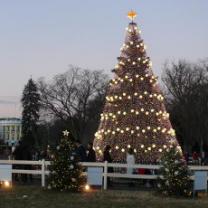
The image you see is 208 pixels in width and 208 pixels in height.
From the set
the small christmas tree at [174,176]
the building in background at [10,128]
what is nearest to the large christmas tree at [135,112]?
the small christmas tree at [174,176]

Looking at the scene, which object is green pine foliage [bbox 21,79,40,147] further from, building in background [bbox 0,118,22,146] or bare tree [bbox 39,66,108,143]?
building in background [bbox 0,118,22,146]

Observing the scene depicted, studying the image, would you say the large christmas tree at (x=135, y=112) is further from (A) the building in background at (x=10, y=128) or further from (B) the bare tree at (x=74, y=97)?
(A) the building in background at (x=10, y=128)

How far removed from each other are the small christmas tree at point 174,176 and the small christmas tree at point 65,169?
288 centimetres

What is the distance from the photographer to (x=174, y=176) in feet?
57.1

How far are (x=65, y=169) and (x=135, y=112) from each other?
7767 millimetres

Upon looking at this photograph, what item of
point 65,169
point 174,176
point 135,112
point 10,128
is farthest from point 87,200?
point 10,128

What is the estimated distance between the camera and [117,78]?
25969 mm

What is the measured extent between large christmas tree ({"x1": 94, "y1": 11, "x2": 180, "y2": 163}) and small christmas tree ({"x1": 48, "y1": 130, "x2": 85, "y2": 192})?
6.86 m

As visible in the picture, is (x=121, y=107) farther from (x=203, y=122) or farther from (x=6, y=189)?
(x=203, y=122)

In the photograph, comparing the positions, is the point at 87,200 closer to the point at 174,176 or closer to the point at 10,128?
the point at 174,176

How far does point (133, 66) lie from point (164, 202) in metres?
11.3

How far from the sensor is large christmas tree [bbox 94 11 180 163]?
2533 cm

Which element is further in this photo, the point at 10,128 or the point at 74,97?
the point at 10,128

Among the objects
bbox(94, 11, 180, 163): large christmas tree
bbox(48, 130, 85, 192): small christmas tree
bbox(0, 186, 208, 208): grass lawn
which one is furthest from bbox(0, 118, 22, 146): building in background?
bbox(0, 186, 208, 208): grass lawn
